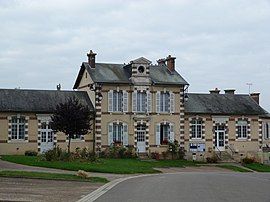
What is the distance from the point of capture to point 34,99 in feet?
149

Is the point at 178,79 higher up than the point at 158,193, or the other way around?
the point at 178,79

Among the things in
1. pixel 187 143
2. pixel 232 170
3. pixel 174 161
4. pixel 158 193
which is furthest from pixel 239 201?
pixel 187 143

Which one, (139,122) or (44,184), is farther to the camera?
(139,122)

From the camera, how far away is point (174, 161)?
150 feet

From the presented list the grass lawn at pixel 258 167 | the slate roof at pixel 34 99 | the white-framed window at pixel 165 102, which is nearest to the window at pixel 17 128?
the slate roof at pixel 34 99

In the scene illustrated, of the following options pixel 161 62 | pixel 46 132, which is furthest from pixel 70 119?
pixel 161 62

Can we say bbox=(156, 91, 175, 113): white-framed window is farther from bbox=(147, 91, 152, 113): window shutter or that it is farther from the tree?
the tree

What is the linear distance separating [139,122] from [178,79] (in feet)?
18.5

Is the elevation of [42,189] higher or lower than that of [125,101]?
lower

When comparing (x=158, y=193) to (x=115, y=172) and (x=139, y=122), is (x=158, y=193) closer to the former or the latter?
(x=115, y=172)

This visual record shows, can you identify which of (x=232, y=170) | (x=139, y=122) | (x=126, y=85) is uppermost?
(x=126, y=85)

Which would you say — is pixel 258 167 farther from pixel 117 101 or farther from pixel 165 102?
pixel 117 101

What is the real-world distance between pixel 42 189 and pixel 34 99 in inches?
1045

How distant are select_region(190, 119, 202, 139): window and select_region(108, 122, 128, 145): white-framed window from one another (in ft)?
22.0
